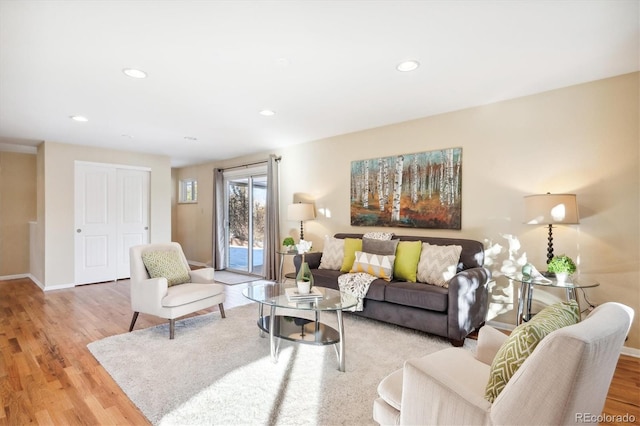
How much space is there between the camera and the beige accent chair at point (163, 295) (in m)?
3.09

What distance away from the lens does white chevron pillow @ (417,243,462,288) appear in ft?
10.6

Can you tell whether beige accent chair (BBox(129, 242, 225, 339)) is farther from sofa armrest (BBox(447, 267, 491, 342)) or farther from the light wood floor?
sofa armrest (BBox(447, 267, 491, 342))

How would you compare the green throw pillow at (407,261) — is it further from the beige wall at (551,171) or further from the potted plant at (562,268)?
the potted plant at (562,268)

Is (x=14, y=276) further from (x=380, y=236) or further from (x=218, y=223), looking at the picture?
(x=380, y=236)

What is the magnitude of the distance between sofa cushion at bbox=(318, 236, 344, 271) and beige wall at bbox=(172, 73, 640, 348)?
86cm

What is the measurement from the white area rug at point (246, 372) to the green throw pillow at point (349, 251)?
0.74 metres

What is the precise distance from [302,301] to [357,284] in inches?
38.7

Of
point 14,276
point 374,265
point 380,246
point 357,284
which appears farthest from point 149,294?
point 14,276

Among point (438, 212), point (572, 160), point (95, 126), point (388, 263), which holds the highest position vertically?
point (95, 126)

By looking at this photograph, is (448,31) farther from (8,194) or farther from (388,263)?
(8,194)

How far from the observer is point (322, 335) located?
2621 mm

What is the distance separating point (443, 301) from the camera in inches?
114

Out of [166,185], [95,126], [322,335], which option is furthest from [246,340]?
[166,185]

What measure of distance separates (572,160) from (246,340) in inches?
134
